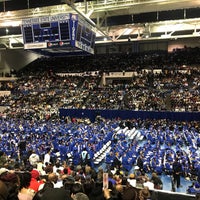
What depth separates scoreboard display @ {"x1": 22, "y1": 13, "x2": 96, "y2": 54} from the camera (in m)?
16.4

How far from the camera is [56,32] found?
1725cm

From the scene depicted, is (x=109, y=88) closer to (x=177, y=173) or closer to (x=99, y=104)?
(x=99, y=104)

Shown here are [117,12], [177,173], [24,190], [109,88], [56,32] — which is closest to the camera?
[24,190]

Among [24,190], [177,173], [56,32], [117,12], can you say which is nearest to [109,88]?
[117,12]

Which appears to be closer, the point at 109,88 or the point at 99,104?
the point at 99,104

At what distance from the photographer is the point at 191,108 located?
21.1 metres

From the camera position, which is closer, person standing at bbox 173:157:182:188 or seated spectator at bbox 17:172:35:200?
seated spectator at bbox 17:172:35:200

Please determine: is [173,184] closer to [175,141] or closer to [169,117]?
[175,141]

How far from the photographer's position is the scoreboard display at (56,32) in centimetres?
1644

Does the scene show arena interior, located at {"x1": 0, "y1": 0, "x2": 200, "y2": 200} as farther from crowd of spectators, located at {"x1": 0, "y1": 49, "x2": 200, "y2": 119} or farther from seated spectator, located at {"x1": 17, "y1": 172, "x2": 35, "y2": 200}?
crowd of spectators, located at {"x1": 0, "y1": 49, "x2": 200, "y2": 119}

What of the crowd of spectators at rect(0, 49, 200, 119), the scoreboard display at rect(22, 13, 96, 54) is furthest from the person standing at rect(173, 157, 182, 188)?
the crowd of spectators at rect(0, 49, 200, 119)

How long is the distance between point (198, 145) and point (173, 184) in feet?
16.7

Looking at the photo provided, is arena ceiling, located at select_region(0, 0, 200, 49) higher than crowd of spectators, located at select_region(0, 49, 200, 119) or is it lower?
higher

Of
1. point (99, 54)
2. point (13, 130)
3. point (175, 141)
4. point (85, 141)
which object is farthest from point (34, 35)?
point (99, 54)
